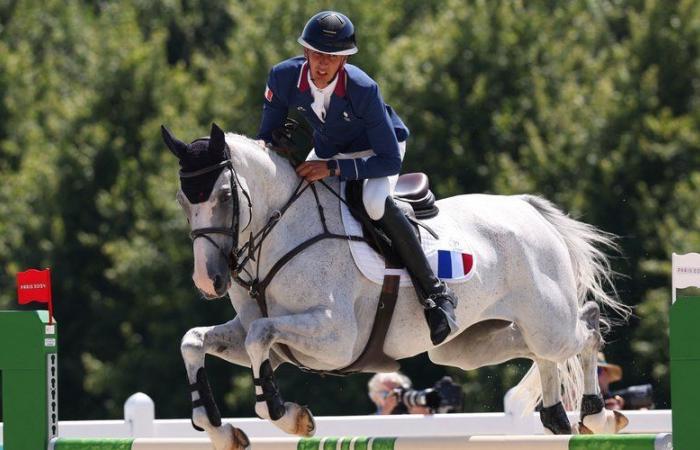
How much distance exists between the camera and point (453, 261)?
271 inches

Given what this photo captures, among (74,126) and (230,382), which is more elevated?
(74,126)

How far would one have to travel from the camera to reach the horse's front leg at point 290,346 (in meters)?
6.15

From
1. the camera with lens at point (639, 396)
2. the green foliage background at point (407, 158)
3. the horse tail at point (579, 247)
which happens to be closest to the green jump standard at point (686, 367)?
the horse tail at point (579, 247)

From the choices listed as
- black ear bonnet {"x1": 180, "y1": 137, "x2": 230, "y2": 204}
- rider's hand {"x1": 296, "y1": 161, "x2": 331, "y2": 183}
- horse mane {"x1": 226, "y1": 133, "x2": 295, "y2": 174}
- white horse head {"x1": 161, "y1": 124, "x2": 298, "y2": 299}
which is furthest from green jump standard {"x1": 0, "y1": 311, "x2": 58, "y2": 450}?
rider's hand {"x1": 296, "y1": 161, "x2": 331, "y2": 183}

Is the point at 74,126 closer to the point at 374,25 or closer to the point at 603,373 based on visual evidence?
the point at 374,25

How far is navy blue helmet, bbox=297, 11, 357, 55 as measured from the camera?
20.8ft

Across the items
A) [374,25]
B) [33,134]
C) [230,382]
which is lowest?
[230,382]

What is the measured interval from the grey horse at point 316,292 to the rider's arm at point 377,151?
233mm

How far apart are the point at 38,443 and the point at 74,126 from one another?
21.3 meters

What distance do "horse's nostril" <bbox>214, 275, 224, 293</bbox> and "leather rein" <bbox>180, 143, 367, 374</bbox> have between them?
0.11m

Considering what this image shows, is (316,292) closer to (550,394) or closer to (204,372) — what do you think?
(204,372)

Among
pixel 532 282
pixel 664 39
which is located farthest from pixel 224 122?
pixel 532 282

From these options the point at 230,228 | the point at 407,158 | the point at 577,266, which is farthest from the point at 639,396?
the point at 407,158

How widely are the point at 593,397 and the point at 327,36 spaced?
8.56 feet
